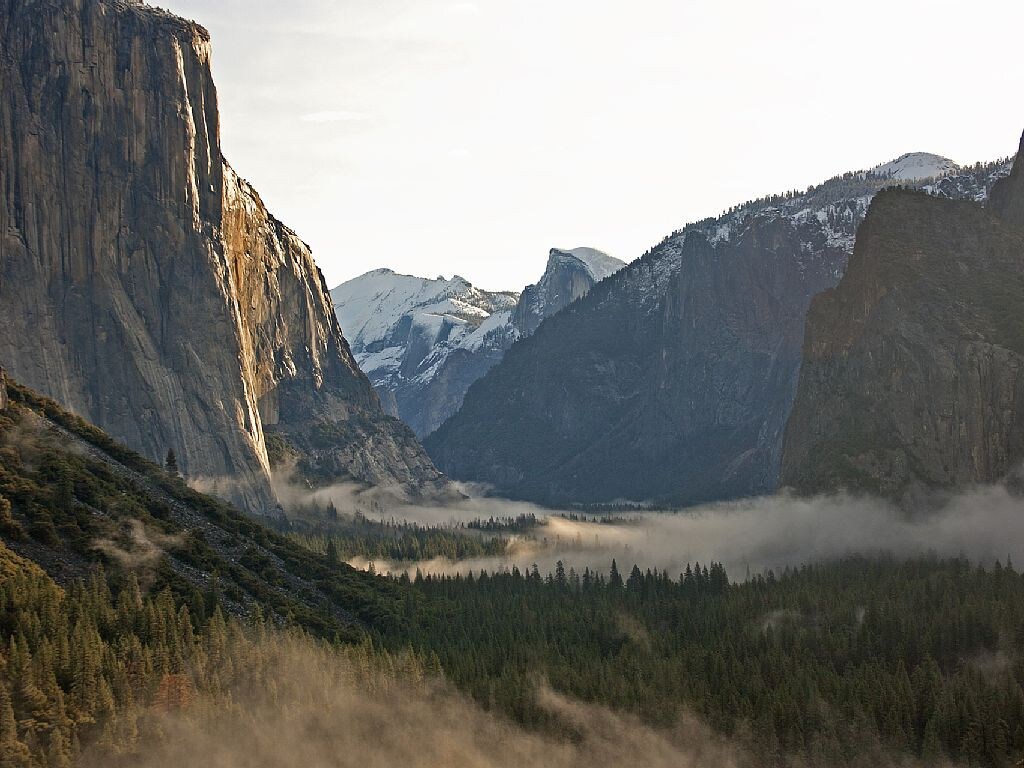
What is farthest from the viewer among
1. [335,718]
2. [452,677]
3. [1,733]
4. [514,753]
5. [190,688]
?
[452,677]

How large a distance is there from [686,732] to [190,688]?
A: 2540 inches

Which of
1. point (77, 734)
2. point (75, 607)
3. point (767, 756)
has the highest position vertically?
point (75, 607)

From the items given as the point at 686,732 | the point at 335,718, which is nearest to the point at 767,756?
the point at 686,732

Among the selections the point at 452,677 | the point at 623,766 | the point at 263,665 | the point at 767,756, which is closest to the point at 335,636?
the point at 452,677

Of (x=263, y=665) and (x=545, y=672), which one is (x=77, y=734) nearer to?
(x=263, y=665)

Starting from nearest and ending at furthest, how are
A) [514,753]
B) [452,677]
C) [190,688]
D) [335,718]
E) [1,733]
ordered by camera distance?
[1,733] → [190,688] → [335,718] → [514,753] → [452,677]

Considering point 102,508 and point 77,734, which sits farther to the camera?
point 102,508

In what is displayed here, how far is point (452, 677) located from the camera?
187 meters

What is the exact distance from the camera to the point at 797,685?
622ft

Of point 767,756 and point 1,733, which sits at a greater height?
point 1,733

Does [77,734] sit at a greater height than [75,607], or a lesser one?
lesser

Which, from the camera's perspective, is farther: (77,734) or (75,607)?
(75,607)

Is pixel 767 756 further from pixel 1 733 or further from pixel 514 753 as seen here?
pixel 1 733

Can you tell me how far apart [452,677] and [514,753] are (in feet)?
56.5
